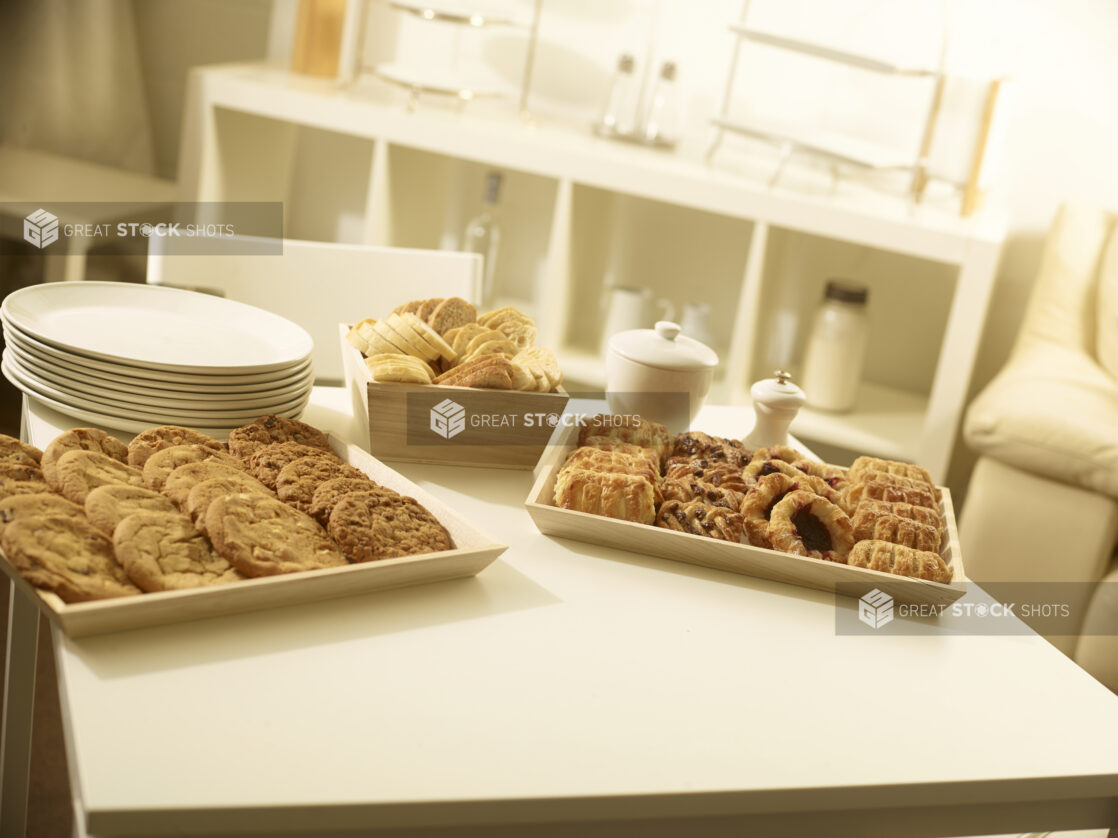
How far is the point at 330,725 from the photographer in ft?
2.51

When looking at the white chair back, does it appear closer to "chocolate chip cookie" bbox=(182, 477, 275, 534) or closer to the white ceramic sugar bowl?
the white ceramic sugar bowl

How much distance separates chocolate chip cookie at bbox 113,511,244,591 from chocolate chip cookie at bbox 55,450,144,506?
0.07 meters

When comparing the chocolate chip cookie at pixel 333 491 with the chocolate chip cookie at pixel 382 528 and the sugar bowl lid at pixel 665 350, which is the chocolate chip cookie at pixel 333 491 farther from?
the sugar bowl lid at pixel 665 350

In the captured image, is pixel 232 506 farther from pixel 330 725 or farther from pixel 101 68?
pixel 101 68

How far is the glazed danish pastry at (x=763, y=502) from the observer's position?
1.10 metres

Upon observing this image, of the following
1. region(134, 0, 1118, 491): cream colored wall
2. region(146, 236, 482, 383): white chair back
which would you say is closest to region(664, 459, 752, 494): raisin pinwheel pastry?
region(146, 236, 482, 383): white chair back

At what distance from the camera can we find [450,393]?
1184 mm

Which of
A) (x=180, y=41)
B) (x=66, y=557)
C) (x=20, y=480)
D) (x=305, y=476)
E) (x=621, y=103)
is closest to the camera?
(x=66, y=557)

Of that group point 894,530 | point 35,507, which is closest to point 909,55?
point 894,530

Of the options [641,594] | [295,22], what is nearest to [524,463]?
[641,594]

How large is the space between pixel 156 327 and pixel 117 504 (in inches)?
17.8

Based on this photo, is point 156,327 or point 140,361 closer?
point 140,361

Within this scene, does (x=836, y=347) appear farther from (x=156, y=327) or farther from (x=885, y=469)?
(x=156, y=327)

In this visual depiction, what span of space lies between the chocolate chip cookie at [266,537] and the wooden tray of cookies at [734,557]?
0.73 feet
